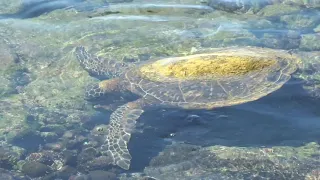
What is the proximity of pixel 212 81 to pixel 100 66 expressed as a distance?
224 cm

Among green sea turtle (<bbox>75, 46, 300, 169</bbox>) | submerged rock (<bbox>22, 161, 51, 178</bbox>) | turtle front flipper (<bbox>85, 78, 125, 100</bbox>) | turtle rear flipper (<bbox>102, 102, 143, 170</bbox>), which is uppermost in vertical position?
green sea turtle (<bbox>75, 46, 300, 169</bbox>)

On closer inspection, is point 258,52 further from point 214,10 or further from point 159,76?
point 214,10

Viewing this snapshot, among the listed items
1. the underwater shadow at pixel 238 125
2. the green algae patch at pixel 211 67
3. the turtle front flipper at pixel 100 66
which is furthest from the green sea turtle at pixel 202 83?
the turtle front flipper at pixel 100 66

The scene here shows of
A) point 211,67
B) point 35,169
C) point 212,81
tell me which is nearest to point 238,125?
point 212,81

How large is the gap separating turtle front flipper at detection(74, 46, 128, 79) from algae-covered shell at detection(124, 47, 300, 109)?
1.06 m

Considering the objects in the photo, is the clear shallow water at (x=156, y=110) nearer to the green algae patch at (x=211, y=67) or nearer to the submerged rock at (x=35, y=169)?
the submerged rock at (x=35, y=169)

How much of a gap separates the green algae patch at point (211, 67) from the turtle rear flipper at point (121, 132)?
0.66 meters

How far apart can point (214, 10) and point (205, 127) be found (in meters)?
4.71

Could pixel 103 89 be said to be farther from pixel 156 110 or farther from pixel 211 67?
pixel 211 67

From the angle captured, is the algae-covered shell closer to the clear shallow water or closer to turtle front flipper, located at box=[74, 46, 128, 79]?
the clear shallow water

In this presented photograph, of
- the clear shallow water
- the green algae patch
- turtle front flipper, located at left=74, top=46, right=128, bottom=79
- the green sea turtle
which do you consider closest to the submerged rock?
the clear shallow water

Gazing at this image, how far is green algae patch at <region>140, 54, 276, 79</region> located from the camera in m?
6.11

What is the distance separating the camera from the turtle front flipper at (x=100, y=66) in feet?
24.0

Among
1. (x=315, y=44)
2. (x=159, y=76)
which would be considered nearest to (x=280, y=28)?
(x=315, y=44)
